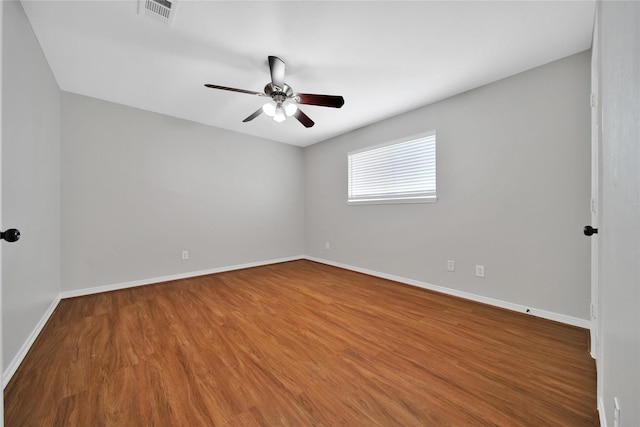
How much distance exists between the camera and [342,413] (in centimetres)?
115

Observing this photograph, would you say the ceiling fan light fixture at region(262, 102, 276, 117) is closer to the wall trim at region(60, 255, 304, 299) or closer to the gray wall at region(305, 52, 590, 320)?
the gray wall at region(305, 52, 590, 320)

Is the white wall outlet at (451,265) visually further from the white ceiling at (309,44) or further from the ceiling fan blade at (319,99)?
the ceiling fan blade at (319,99)

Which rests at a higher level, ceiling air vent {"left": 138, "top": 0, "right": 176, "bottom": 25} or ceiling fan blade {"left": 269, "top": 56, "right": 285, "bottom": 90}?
ceiling air vent {"left": 138, "top": 0, "right": 176, "bottom": 25}

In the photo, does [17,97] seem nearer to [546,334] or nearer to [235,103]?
[235,103]

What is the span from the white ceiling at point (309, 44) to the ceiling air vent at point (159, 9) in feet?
0.15

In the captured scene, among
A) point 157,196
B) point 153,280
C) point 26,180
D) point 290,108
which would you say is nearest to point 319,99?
point 290,108

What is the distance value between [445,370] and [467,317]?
91cm

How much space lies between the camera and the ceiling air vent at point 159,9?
1.56 metres

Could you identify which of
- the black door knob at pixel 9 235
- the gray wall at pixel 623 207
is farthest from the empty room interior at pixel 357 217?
the black door knob at pixel 9 235

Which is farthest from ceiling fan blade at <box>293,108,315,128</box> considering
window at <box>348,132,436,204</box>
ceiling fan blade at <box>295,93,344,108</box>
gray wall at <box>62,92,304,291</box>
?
gray wall at <box>62,92,304,291</box>

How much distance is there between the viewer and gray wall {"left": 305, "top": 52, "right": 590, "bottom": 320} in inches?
79.4

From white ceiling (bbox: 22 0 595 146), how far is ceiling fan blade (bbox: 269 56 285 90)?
0.26 ft

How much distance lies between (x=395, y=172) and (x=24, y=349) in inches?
152

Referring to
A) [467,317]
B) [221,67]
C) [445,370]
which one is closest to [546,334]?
[467,317]
